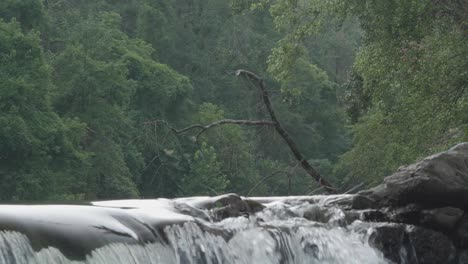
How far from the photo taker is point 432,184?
12.0 metres

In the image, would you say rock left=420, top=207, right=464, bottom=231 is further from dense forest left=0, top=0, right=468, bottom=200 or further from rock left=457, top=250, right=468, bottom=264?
dense forest left=0, top=0, right=468, bottom=200

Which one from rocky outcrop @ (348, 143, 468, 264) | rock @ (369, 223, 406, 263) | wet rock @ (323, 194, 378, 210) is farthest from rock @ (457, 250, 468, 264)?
wet rock @ (323, 194, 378, 210)

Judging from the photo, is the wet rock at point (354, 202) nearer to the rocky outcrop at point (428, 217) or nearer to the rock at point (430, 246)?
the rocky outcrop at point (428, 217)

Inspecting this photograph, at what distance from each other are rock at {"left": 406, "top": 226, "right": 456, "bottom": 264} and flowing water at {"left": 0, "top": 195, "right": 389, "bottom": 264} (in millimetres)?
401

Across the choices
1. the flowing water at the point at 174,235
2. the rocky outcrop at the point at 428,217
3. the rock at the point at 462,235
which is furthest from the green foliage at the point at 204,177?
the rock at the point at 462,235

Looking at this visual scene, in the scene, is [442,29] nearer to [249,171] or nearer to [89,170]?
[89,170]

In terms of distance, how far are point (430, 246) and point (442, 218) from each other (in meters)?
0.33

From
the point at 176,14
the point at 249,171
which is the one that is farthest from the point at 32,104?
the point at 176,14

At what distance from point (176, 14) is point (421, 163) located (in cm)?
4209

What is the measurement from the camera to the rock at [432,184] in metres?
12.1

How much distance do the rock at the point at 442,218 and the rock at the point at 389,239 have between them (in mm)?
282

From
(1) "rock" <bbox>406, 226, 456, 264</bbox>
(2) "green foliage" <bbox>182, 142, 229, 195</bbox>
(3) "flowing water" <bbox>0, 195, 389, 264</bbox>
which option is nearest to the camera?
(3) "flowing water" <bbox>0, 195, 389, 264</bbox>

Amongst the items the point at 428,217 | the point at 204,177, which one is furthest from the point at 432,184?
the point at 204,177

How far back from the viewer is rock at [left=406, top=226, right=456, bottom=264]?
11977mm
